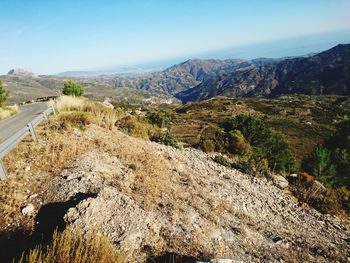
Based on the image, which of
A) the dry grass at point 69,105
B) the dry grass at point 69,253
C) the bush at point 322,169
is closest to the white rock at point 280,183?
the bush at point 322,169

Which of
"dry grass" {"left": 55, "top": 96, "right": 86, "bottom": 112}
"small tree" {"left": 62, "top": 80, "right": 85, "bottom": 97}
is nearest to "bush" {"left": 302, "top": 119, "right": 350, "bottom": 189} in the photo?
"dry grass" {"left": 55, "top": 96, "right": 86, "bottom": 112}

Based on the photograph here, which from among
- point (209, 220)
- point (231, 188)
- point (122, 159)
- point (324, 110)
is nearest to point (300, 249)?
point (209, 220)

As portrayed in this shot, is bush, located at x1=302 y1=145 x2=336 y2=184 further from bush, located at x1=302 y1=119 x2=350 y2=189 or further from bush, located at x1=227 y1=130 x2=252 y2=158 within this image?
bush, located at x1=227 y1=130 x2=252 y2=158

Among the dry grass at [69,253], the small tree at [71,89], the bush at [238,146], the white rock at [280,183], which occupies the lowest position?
the bush at [238,146]

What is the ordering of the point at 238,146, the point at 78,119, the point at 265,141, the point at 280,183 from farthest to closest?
the point at 265,141, the point at 238,146, the point at 280,183, the point at 78,119

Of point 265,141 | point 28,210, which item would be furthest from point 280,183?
point 265,141

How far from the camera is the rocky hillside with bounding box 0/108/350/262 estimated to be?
19.4ft

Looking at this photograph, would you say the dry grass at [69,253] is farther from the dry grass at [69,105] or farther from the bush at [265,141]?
the bush at [265,141]

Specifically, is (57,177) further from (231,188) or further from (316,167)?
(316,167)

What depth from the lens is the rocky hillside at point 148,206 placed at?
5921 millimetres

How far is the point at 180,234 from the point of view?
6.29 metres

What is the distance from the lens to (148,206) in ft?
22.6

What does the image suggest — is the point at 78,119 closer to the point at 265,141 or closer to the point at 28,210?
the point at 28,210

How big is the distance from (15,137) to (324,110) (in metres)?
157
